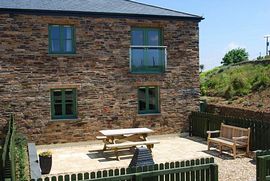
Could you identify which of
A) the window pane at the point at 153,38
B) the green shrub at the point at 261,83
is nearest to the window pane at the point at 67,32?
the window pane at the point at 153,38

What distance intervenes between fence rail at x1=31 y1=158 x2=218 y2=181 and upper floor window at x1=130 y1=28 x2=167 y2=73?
32.5ft

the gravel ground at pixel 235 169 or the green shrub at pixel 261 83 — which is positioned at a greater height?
the green shrub at pixel 261 83

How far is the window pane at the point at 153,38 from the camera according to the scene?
16531mm

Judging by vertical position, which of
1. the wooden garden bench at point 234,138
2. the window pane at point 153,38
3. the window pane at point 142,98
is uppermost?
the window pane at point 153,38

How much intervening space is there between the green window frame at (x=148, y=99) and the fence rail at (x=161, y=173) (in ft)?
32.3

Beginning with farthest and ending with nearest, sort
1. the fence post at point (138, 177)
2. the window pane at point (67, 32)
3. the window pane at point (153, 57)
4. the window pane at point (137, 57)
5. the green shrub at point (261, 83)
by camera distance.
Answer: the green shrub at point (261, 83), the window pane at point (153, 57), the window pane at point (137, 57), the window pane at point (67, 32), the fence post at point (138, 177)

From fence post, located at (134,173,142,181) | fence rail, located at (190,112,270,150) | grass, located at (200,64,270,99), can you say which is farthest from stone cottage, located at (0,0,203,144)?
fence post, located at (134,173,142,181)

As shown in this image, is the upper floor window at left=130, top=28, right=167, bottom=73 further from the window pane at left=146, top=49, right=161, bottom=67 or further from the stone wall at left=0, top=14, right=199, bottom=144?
the stone wall at left=0, top=14, right=199, bottom=144

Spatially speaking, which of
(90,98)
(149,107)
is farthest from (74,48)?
(149,107)

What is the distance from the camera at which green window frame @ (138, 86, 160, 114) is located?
54.5ft

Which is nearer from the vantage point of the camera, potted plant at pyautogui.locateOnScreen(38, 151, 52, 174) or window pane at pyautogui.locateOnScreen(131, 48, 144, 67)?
potted plant at pyautogui.locateOnScreen(38, 151, 52, 174)

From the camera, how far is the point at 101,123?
1568 centimetres

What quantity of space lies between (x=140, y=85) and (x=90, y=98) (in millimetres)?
2630

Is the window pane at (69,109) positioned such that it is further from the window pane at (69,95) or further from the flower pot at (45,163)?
the flower pot at (45,163)
